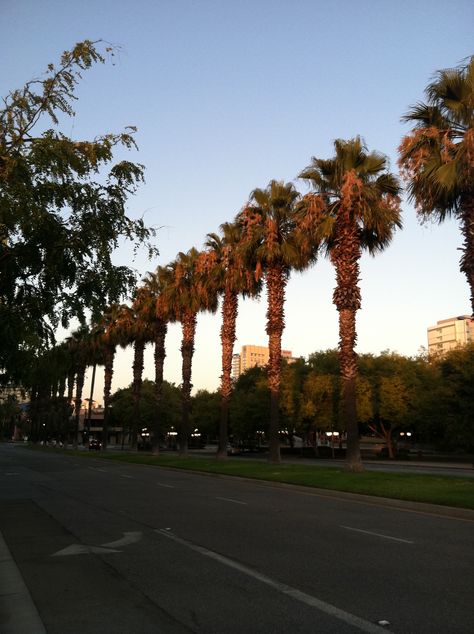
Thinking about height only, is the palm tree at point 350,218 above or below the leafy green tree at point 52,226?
above

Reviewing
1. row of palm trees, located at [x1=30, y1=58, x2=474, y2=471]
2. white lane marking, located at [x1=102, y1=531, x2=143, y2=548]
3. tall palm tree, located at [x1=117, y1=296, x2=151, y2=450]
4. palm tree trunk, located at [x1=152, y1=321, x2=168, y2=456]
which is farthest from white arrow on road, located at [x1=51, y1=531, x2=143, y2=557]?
tall palm tree, located at [x1=117, y1=296, x2=151, y2=450]

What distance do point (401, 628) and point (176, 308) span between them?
3959cm

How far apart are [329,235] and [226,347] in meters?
14.2

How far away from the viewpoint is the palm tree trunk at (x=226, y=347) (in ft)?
125

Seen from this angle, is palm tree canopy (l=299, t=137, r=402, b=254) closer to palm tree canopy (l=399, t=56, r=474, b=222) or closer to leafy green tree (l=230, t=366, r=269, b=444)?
palm tree canopy (l=399, t=56, r=474, b=222)

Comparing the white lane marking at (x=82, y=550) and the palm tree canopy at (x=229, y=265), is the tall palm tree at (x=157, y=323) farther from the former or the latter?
the white lane marking at (x=82, y=550)

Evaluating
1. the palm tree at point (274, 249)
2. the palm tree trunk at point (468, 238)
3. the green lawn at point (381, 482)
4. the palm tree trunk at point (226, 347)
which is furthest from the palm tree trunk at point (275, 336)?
the palm tree trunk at point (468, 238)

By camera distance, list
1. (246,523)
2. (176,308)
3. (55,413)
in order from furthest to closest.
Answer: (55,413) < (176,308) < (246,523)

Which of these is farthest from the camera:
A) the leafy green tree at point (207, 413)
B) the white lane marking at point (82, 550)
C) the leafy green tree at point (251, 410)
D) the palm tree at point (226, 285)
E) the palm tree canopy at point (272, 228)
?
the leafy green tree at point (207, 413)

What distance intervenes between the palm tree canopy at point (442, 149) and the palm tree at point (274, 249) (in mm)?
12422

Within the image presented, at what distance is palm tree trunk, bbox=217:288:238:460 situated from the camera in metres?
38.2

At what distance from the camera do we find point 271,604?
20.7 ft

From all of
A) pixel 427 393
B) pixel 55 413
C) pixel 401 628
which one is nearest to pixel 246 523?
pixel 401 628

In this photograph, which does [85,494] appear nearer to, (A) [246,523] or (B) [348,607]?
(A) [246,523]
